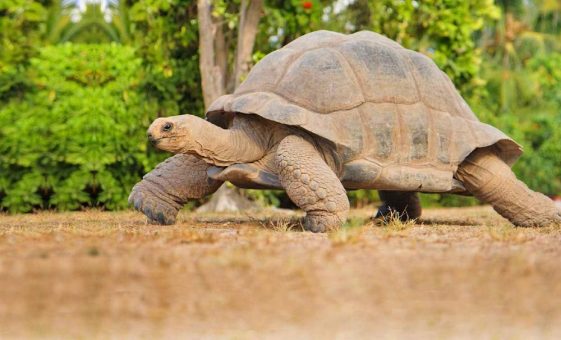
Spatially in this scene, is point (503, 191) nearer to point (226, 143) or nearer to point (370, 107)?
point (370, 107)

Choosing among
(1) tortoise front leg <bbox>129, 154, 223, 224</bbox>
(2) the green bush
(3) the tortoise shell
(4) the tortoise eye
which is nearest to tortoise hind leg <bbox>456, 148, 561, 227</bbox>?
(3) the tortoise shell

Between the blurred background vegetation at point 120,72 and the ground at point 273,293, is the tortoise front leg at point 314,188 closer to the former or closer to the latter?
the ground at point 273,293

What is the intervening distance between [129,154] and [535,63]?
14.5m

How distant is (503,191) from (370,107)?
5.32ft

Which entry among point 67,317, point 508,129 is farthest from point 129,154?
point 508,129

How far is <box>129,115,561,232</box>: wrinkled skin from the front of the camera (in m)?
5.55

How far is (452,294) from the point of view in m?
3.24

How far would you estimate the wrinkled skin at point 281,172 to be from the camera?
5555 mm

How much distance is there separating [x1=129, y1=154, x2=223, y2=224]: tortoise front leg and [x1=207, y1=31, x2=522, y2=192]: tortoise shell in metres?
0.46

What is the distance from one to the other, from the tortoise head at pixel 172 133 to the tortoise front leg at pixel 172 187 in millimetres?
747

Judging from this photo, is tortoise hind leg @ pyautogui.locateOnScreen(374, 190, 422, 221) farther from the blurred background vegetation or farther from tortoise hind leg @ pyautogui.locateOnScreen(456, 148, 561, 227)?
the blurred background vegetation

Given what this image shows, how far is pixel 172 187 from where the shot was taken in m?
6.46

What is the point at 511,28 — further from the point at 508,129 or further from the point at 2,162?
the point at 2,162

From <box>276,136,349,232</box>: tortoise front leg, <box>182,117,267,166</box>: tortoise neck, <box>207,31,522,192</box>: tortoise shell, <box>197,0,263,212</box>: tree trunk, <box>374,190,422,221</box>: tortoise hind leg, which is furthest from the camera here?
<box>197,0,263,212</box>: tree trunk
